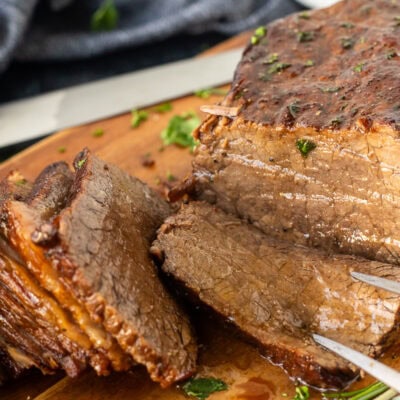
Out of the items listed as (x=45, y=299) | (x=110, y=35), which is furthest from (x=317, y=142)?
(x=110, y=35)

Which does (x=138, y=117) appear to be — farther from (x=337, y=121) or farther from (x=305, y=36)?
(x=337, y=121)

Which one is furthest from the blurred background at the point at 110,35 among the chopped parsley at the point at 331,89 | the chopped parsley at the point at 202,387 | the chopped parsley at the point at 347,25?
the chopped parsley at the point at 202,387

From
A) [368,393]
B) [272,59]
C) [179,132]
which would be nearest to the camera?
[368,393]

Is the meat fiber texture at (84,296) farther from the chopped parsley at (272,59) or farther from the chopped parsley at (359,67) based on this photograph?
the chopped parsley at (359,67)

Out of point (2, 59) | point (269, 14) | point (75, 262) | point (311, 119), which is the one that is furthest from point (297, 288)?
point (269, 14)

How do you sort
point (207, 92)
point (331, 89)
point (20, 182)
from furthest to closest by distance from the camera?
point (207, 92)
point (20, 182)
point (331, 89)

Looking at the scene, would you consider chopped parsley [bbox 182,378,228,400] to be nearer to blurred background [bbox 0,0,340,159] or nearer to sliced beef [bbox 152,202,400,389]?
sliced beef [bbox 152,202,400,389]

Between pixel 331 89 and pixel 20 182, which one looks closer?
pixel 331 89
